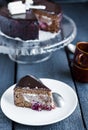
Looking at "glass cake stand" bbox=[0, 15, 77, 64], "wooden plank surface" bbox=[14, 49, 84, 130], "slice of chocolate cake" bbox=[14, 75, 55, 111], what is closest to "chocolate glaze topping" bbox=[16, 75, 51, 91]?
"slice of chocolate cake" bbox=[14, 75, 55, 111]

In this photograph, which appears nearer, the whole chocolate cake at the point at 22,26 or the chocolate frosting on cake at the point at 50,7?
the whole chocolate cake at the point at 22,26

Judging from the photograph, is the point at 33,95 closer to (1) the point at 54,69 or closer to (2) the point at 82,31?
(1) the point at 54,69

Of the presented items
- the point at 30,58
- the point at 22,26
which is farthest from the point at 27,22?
the point at 30,58

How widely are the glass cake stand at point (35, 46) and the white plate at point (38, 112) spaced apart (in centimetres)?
21

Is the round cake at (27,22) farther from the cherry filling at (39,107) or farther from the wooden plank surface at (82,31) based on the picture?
the cherry filling at (39,107)

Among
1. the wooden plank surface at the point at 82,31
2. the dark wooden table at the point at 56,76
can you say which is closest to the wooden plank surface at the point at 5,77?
the dark wooden table at the point at 56,76

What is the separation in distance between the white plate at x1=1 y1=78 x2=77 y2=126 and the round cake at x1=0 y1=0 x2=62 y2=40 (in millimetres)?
322

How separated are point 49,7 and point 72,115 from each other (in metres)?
0.57

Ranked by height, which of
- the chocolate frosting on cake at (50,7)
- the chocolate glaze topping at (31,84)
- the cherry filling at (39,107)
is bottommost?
the cherry filling at (39,107)

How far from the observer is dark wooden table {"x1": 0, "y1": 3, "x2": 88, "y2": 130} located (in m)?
0.83

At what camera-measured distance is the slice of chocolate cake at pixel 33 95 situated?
2.80ft

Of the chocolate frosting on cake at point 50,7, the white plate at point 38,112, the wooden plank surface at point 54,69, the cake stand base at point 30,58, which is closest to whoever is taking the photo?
the white plate at point 38,112

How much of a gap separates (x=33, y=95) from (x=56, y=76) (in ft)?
0.65

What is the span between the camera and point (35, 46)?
1130mm
